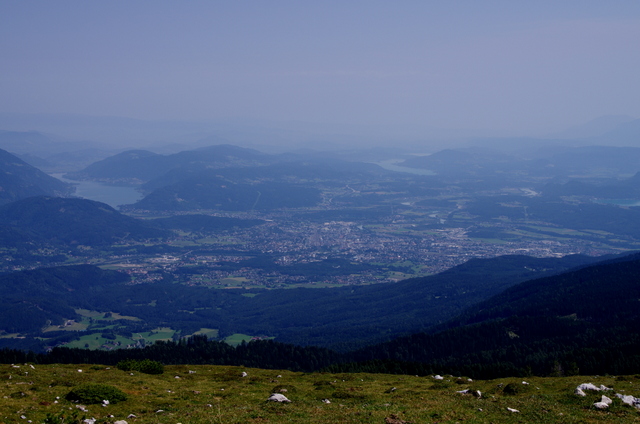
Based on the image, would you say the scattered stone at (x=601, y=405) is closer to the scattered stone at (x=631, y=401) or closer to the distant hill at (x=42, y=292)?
the scattered stone at (x=631, y=401)

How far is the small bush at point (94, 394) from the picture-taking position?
24.6 metres

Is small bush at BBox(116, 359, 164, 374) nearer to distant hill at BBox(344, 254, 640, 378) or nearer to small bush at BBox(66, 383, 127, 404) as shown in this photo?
small bush at BBox(66, 383, 127, 404)

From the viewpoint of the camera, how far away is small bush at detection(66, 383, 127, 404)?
80.6ft

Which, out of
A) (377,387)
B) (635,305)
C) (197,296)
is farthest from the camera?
(197,296)

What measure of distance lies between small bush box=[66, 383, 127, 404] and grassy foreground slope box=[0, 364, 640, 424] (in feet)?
1.72

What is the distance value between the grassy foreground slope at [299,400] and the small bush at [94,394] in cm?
53

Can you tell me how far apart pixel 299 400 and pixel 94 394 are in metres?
10.2

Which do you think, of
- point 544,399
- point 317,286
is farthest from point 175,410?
point 317,286

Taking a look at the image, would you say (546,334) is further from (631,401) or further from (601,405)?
(601,405)

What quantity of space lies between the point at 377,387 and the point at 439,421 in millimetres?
12165

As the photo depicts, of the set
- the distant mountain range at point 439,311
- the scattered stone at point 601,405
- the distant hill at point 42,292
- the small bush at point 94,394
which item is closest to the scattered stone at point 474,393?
the scattered stone at point 601,405

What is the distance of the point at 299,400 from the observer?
27984 mm

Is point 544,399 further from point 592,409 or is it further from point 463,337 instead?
point 463,337

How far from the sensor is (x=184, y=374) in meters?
38.6
